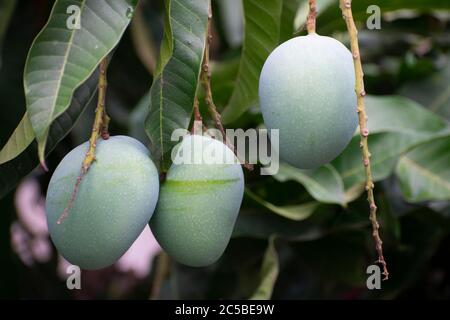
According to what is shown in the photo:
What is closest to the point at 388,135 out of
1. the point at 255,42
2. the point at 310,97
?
the point at 255,42

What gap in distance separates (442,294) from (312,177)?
0.42 m

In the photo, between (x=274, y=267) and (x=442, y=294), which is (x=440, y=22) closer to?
(x=442, y=294)

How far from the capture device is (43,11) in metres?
1.25

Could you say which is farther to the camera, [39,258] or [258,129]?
[39,258]

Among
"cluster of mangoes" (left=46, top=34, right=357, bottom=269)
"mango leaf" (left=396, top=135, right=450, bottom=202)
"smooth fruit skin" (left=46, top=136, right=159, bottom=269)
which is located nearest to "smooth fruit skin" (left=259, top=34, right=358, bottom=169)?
"cluster of mangoes" (left=46, top=34, right=357, bottom=269)

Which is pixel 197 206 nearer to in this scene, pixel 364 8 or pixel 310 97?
pixel 310 97

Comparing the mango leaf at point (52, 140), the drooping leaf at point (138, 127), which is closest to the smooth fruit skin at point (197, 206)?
the mango leaf at point (52, 140)

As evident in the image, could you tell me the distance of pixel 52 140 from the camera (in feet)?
1.98

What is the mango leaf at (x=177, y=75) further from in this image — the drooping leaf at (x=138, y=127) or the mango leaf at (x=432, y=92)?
the mango leaf at (x=432, y=92)

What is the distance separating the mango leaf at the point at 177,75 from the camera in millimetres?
564

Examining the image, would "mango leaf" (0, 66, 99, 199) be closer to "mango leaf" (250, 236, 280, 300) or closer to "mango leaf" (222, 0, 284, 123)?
"mango leaf" (222, 0, 284, 123)

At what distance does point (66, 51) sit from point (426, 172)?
586 millimetres

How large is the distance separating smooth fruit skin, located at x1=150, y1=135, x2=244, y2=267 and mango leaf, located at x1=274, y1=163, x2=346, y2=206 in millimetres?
283
